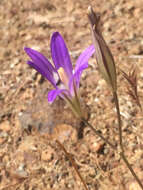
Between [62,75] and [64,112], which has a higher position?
[62,75]

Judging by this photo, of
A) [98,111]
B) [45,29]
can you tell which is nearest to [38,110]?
[98,111]

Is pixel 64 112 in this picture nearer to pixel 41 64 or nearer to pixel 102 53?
pixel 41 64

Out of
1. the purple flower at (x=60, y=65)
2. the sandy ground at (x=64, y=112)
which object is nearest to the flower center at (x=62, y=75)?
the purple flower at (x=60, y=65)

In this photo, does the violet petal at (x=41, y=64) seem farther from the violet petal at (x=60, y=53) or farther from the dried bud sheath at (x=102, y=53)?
the dried bud sheath at (x=102, y=53)

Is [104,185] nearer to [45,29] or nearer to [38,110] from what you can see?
[38,110]

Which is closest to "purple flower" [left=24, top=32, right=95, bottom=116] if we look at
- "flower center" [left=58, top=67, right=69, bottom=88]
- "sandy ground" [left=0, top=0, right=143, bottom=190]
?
"flower center" [left=58, top=67, right=69, bottom=88]

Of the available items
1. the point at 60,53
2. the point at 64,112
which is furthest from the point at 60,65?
the point at 64,112

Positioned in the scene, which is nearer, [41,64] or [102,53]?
[102,53]
